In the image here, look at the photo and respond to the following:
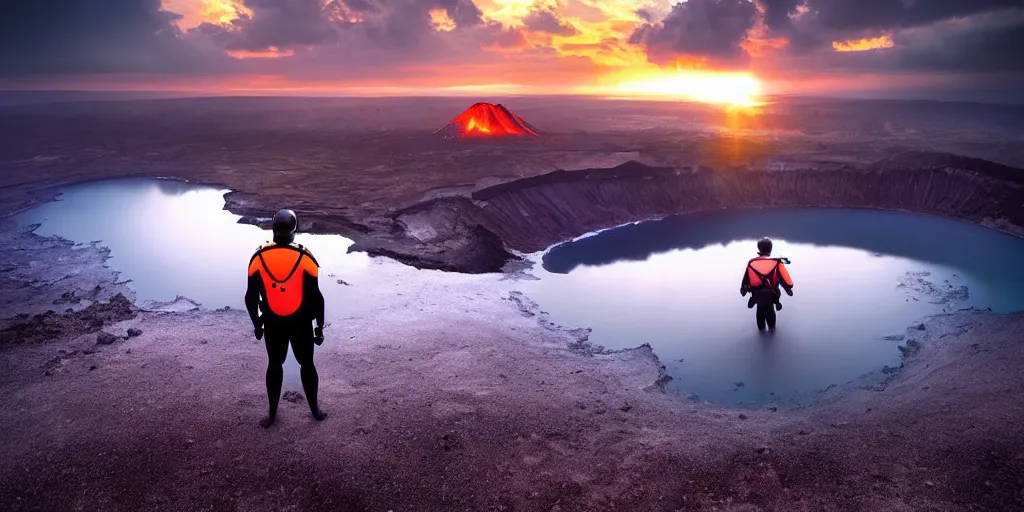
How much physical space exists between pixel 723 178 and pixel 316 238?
70.2 ft

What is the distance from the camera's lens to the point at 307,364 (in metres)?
6.95

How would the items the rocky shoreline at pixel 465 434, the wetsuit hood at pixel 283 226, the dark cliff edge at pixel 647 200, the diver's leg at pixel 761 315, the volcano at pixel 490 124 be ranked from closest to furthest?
1. the rocky shoreline at pixel 465 434
2. the wetsuit hood at pixel 283 226
3. the diver's leg at pixel 761 315
4. the dark cliff edge at pixel 647 200
5. the volcano at pixel 490 124

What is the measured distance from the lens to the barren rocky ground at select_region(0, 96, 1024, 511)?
6059 millimetres

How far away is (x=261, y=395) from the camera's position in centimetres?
820

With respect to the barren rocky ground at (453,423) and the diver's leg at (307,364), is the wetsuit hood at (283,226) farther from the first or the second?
the barren rocky ground at (453,423)

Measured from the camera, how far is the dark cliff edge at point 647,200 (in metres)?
20.5

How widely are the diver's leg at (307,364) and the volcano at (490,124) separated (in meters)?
46.0

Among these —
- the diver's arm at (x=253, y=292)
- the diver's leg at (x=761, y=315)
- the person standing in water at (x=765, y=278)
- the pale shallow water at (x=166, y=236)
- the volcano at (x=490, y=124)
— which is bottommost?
the pale shallow water at (x=166, y=236)

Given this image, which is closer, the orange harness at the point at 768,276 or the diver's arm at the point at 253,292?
the diver's arm at the point at 253,292

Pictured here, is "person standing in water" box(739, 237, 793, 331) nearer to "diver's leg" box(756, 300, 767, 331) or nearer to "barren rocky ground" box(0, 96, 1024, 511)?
"diver's leg" box(756, 300, 767, 331)

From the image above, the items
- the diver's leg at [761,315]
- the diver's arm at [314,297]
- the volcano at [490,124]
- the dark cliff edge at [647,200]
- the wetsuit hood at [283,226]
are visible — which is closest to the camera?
the wetsuit hood at [283,226]

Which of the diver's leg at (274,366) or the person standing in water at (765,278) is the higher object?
the person standing in water at (765,278)

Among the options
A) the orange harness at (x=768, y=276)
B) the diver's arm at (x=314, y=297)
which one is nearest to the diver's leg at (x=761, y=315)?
the orange harness at (x=768, y=276)

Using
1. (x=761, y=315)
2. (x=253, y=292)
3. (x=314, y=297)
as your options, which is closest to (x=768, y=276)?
(x=761, y=315)
